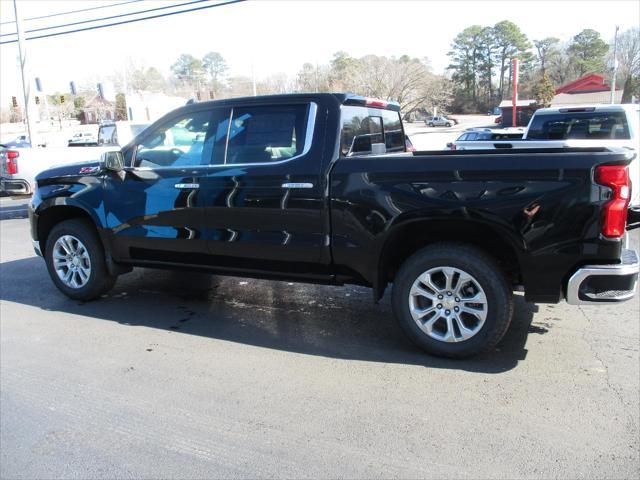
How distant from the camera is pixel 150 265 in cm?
535

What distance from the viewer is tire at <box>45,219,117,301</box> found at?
217 inches

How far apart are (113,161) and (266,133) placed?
151cm

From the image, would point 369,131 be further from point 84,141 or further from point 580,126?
point 84,141

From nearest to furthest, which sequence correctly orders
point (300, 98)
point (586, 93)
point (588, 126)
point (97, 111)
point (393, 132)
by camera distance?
point (300, 98)
point (393, 132)
point (588, 126)
point (586, 93)
point (97, 111)

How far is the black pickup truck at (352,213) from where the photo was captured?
143 inches

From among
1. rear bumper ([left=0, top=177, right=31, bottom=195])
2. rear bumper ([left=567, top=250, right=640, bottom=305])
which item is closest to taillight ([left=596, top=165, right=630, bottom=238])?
rear bumper ([left=567, top=250, right=640, bottom=305])

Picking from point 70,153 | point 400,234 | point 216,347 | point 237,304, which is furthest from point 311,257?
point 70,153

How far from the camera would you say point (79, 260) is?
5613mm

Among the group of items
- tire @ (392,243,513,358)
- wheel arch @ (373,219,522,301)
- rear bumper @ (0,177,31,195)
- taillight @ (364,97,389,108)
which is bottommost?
tire @ (392,243,513,358)

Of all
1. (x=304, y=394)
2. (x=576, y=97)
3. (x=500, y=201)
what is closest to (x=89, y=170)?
(x=304, y=394)

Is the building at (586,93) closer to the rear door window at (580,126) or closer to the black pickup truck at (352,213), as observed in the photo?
A: the rear door window at (580,126)

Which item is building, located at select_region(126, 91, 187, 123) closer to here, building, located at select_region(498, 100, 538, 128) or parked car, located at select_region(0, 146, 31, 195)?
parked car, located at select_region(0, 146, 31, 195)

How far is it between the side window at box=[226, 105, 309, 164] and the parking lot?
4.93 ft

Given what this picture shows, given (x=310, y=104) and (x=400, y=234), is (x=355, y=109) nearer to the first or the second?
(x=310, y=104)
